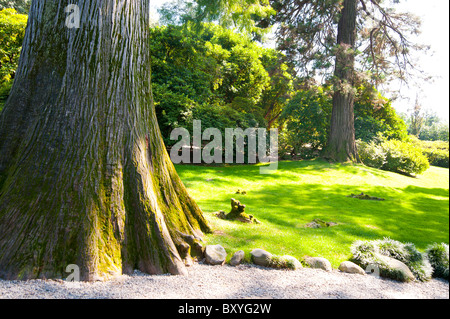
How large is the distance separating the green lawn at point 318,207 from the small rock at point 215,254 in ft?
0.68

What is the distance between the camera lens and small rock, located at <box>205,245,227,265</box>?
399 centimetres

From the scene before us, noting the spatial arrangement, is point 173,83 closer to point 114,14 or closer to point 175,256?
point 114,14

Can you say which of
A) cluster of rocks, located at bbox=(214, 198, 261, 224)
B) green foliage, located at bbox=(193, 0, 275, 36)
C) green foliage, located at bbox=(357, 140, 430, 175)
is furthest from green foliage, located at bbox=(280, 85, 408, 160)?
cluster of rocks, located at bbox=(214, 198, 261, 224)

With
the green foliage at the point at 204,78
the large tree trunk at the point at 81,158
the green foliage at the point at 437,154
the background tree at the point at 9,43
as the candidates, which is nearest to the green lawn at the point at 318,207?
the large tree trunk at the point at 81,158

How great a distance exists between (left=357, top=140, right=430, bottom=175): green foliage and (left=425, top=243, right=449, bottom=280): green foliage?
13.0m

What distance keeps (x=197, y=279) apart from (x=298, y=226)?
333 centimetres

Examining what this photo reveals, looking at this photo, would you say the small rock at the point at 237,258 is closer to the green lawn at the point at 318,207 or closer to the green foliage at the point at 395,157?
the green lawn at the point at 318,207

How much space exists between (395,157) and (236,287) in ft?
51.7

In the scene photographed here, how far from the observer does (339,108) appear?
1622cm

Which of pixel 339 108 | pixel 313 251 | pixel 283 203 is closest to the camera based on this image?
pixel 313 251

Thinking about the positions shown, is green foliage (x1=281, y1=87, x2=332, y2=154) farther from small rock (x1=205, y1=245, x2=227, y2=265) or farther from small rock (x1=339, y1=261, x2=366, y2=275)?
small rock (x1=205, y1=245, x2=227, y2=265)

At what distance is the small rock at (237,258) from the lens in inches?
160
